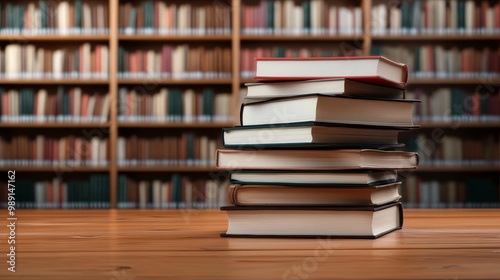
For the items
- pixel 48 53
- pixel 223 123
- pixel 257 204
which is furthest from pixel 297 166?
pixel 48 53

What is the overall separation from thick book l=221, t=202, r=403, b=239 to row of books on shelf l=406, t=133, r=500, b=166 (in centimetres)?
394

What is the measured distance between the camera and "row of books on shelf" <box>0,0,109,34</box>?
15.7ft

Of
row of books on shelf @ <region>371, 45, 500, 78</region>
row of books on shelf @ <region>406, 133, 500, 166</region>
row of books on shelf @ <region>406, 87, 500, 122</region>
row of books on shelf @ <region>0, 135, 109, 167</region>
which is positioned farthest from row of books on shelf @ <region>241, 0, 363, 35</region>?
row of books on shelf @ <region>0, 135, 109, 167</region>

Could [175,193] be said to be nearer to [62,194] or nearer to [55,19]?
[62,194]

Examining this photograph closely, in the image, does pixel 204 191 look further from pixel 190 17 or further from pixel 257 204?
pixel 257 204

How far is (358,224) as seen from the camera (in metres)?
0.92

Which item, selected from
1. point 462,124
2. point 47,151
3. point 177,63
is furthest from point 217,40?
point 462,124

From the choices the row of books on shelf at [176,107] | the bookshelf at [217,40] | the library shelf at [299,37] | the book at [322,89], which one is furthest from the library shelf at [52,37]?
the book at [322,89]

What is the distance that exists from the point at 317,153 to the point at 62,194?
418 centimetres

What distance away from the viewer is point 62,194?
4910 mm

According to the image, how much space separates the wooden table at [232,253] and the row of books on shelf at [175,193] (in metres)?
3.67

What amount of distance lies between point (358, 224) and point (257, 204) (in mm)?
124

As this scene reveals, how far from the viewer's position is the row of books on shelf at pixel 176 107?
15.7 feet

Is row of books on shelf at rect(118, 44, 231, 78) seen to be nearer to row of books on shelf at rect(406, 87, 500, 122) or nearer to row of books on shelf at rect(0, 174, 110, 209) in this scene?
row of books on shelf at rect(0, 174, 110, 209)
